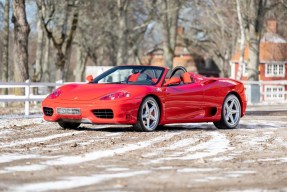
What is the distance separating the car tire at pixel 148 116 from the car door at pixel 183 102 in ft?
0.94

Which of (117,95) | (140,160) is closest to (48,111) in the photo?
(117,95)

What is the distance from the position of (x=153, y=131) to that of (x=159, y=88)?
0.78 metres

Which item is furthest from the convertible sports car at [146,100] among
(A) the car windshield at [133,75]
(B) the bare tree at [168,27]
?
(B) the bare tree at [168,27]

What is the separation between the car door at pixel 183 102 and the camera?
13.7 meters

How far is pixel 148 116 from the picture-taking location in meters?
13.2

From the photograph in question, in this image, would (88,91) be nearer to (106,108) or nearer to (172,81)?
(106,108)

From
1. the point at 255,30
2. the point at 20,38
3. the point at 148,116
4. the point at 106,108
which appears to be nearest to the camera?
the point at 106,108

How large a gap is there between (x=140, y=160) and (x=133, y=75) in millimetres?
5610

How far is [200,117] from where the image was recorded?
1441 centimetres

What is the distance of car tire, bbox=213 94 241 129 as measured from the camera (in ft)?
49.0

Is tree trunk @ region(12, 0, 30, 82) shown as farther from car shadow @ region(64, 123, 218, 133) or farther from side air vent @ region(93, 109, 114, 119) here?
side air vent @ region(93, 109, 114, 119)

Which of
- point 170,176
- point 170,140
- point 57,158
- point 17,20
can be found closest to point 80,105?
point 170,140

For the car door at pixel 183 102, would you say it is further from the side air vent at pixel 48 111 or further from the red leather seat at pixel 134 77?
the side air vent at pixel 48 111

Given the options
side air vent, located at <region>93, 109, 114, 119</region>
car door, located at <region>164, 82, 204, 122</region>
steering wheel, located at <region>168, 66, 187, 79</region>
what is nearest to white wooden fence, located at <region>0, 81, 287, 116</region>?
steering wheel, located at <region>168, 66, 187, 79</region>
